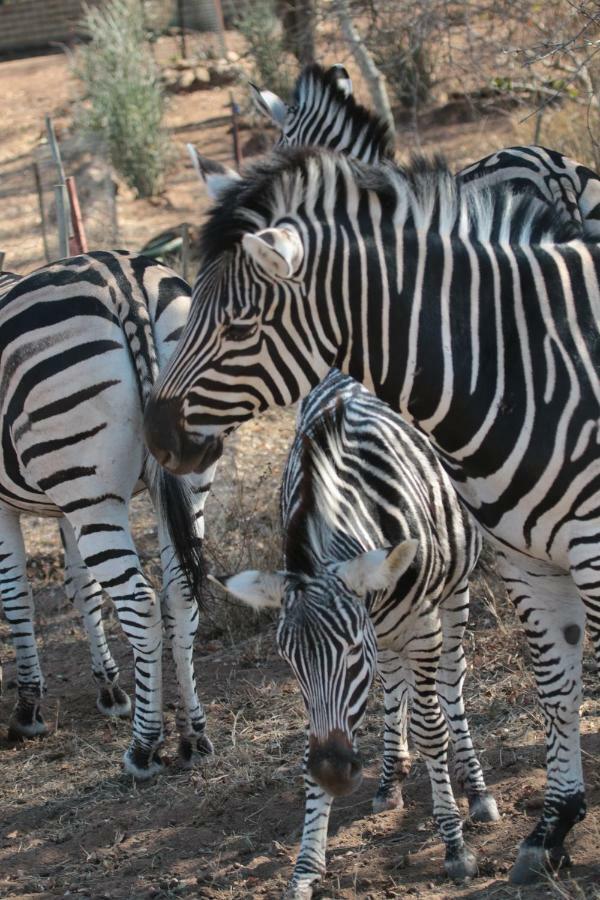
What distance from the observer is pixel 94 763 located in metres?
5.80

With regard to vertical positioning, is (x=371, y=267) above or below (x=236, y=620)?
above

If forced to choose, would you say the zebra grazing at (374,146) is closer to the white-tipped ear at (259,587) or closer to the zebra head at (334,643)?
the zebra head at (334,643)

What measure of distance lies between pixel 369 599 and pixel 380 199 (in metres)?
1.43

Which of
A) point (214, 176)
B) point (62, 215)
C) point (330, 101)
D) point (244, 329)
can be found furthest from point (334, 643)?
point (62, 215)

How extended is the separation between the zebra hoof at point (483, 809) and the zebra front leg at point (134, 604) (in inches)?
66.5

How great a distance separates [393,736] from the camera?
16.5 ft

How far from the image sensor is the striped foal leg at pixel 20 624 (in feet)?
20.4

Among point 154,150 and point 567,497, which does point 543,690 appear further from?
point 154,150

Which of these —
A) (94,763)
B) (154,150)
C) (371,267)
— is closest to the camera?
(371,267)

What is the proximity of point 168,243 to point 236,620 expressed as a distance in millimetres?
7223

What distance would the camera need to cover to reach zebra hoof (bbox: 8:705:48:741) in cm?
621

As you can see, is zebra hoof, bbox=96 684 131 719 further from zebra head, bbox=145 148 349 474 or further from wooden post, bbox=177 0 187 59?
wooden post, bbox=177 0 187 59

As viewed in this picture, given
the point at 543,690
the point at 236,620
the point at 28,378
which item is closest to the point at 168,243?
the point at 236,620

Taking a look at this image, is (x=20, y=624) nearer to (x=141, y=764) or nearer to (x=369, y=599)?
(x=141, y=764)
